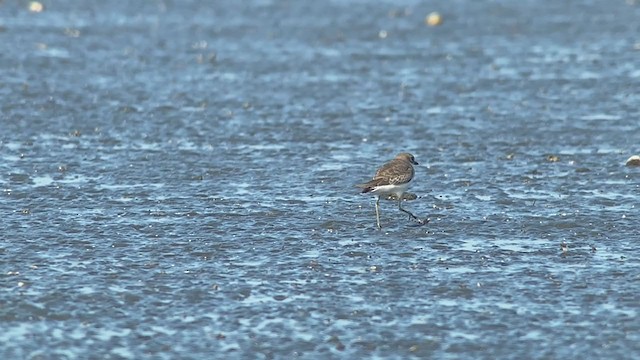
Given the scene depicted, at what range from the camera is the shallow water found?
39.8 ft

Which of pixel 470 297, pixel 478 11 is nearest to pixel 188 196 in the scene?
pixel 470 297

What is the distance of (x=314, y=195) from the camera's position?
17.9m

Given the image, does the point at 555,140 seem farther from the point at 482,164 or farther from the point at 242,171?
the point at 242,171

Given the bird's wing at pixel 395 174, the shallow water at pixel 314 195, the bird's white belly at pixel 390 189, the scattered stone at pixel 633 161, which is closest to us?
the shallow water at pixel 314 195

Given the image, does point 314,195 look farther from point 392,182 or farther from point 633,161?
point 633,161

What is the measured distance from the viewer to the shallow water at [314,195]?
39.8 ft

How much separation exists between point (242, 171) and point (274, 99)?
6.54m

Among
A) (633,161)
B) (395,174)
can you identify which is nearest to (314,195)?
(395,174)

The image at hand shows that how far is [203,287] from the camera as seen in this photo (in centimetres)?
1337

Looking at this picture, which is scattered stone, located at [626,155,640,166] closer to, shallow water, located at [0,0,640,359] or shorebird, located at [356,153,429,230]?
shallow water, located at [0,0,640,359]

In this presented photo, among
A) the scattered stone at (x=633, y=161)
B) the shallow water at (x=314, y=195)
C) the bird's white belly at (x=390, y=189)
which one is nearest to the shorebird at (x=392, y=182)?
the bird's white belly at (x=390, y=189)

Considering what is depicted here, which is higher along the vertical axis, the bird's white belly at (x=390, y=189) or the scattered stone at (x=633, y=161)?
the bird's white belly at (x=390, y=189)

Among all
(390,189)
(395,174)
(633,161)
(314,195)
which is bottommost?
(633,161)

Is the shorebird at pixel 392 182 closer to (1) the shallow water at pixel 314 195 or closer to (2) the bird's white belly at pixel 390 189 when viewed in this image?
(2) the bird's white belly at pixel 390 189
